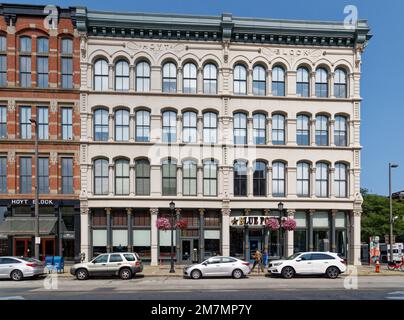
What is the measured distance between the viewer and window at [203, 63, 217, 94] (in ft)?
106

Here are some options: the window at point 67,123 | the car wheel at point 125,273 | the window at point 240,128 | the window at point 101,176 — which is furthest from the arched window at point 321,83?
the car wheel at point 125,273

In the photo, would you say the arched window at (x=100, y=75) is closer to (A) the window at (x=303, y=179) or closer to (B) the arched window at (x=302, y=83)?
(B) the arched window at (x=302, y=83)

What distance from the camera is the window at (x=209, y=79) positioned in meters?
32.4

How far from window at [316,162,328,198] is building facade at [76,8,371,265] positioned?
96mm

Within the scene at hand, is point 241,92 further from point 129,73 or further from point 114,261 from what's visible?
point 114,261

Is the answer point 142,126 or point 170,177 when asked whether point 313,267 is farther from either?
point 142,126

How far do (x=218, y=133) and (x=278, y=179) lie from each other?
6.81 metres

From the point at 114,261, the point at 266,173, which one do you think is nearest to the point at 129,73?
the point at 266,173

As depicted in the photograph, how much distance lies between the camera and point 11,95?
1204 inches

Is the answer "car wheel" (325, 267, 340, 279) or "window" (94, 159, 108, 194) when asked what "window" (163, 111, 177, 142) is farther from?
"car wheel" (325, 267, 340, 279)

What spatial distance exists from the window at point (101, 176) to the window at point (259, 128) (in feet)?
43.9

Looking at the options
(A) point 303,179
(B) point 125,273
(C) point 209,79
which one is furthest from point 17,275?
→ (A) point 303,179

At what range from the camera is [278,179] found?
32.7 metres

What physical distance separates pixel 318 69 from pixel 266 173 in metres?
10.8
